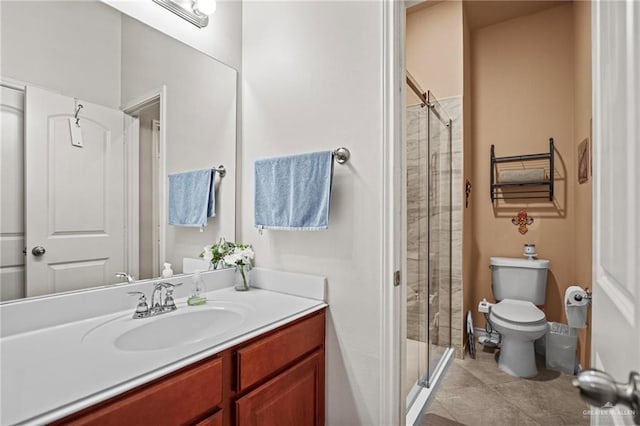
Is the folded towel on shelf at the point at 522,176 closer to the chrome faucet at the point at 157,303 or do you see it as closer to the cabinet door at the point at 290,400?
the cabinet door at the point at 290,400

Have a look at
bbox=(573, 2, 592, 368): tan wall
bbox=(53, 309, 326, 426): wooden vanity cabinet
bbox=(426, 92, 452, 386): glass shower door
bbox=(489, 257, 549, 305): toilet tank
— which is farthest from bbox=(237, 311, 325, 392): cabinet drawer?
bbox=(489, 257, 549, 305): toilet tank

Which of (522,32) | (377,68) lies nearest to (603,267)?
(377,68)

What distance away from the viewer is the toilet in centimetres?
229

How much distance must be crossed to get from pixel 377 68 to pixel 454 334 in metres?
2.24

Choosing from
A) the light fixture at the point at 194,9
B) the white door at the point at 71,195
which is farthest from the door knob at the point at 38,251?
the light fixture at the point at 194,9

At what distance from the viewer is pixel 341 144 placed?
4.77 feet

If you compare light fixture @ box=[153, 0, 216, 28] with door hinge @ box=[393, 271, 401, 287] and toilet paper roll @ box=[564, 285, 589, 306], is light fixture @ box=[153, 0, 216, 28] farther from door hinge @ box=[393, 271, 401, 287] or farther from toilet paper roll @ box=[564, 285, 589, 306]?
toilet paper roll @ box=[564, 285, 589, 306]

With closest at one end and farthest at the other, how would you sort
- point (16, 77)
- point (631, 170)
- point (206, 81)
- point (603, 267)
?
point (631, 170) < point (603, 267) < point (16, 77) < point (206, 81)

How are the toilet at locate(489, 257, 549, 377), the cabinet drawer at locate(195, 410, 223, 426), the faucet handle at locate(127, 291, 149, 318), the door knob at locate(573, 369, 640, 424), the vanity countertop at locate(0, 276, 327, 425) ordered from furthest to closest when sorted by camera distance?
1. the toilet at locate(489, 257, 549, 377)
2. the faucet handle at locate(127, 291, 149, 318)
3. the cabinet drawer at locate(195, 410, 223, 426)
4. the vanity countertop at locate(0, 276, 327, 425)
5. the door knob at locate(573, 369, 640, 424)

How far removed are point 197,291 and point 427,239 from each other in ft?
5.08

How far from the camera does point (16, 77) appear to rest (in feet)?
3.50

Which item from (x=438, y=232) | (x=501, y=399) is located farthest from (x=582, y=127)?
(x=501, y=399)

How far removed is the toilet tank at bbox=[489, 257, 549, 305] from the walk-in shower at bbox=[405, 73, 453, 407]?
52 cm

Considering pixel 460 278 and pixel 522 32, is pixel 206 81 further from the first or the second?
pixel 522 32
